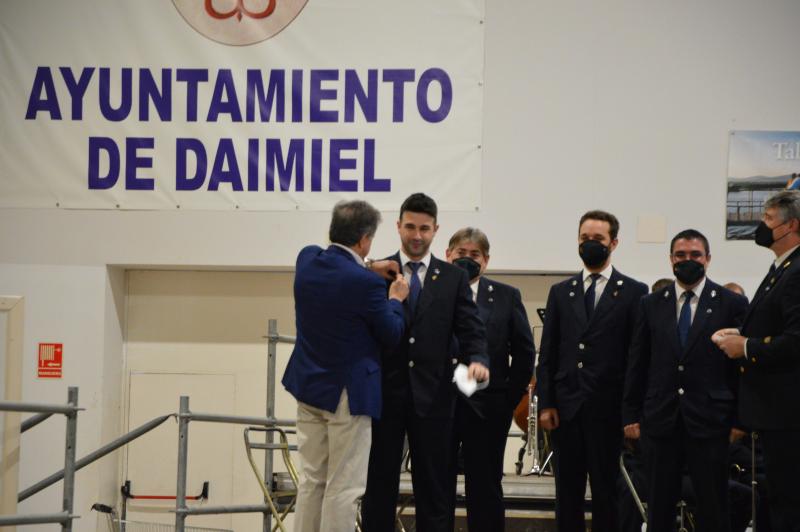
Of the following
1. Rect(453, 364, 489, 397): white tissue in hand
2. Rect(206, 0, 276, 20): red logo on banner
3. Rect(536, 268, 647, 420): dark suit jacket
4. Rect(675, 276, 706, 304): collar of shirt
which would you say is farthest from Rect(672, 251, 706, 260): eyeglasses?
Rect(206, 0, 276, 20): red logo on banner

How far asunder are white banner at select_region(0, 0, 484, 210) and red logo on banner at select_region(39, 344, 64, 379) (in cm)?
102

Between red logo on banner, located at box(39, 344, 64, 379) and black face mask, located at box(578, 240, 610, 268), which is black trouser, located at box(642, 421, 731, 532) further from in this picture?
red logo on banner, located at box(39, 344, 64, 379)

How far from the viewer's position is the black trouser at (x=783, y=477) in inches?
157

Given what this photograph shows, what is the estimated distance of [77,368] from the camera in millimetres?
7297

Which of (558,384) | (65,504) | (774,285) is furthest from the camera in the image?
(558,384)

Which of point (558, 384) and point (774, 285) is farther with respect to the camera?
point (558, 384)

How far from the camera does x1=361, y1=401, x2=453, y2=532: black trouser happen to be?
4.26 meters

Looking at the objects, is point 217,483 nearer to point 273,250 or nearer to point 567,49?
point 273,250

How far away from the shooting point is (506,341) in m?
4.92

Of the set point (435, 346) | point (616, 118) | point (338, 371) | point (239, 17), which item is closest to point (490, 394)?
point (435, 346)

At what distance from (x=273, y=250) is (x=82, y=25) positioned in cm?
212

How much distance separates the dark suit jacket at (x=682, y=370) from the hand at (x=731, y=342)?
0.27 meters

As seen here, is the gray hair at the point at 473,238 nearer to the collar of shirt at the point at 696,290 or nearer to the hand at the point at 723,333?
the collar of shirt at the point at 696,290

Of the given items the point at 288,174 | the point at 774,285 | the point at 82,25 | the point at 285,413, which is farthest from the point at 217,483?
the point at 774,285
